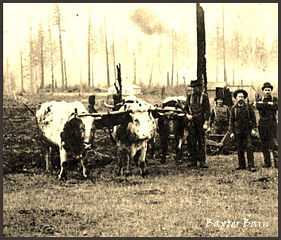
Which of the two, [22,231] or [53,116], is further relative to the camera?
[53,116]

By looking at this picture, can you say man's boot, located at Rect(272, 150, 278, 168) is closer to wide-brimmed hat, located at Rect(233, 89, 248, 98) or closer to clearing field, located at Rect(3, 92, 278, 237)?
clearing field, located at Rect(3, 92, 278, 237)

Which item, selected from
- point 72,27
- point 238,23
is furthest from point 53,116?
point 238,23

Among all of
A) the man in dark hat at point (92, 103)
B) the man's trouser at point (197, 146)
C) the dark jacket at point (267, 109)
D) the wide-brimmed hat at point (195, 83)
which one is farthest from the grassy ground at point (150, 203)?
the wide-brimmed hat at point (195, 83)

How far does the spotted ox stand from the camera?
6.64 m

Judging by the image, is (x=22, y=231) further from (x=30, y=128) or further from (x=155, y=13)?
(x=155, y=13)

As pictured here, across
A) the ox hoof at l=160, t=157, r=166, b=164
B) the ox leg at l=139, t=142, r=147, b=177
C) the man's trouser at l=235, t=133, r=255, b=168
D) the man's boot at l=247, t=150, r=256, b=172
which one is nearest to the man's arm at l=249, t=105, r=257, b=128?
the man's trouser at l=235, t=133, r=255, b=168

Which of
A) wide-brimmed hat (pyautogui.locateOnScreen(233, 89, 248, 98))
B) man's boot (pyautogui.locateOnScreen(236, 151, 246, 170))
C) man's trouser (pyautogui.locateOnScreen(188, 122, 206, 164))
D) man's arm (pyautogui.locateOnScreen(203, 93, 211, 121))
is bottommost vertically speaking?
man's boot (pyautogui.locateOnScreen(236, 151, 246, 170))

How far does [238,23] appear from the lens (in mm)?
6590

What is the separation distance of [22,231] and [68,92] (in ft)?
3.90

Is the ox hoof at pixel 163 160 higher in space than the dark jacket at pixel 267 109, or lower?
lower

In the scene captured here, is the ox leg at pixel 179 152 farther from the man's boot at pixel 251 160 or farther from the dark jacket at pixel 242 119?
the man's boot at pixel 251 160

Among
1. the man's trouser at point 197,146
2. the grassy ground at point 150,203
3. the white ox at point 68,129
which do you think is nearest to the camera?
the grassy ground at point 150,203

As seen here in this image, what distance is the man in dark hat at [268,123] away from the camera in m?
6.56

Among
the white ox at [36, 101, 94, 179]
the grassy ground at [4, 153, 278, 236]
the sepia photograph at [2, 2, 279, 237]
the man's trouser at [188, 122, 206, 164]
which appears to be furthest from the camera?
the man's trouser at [188, 122, 206, 164]
